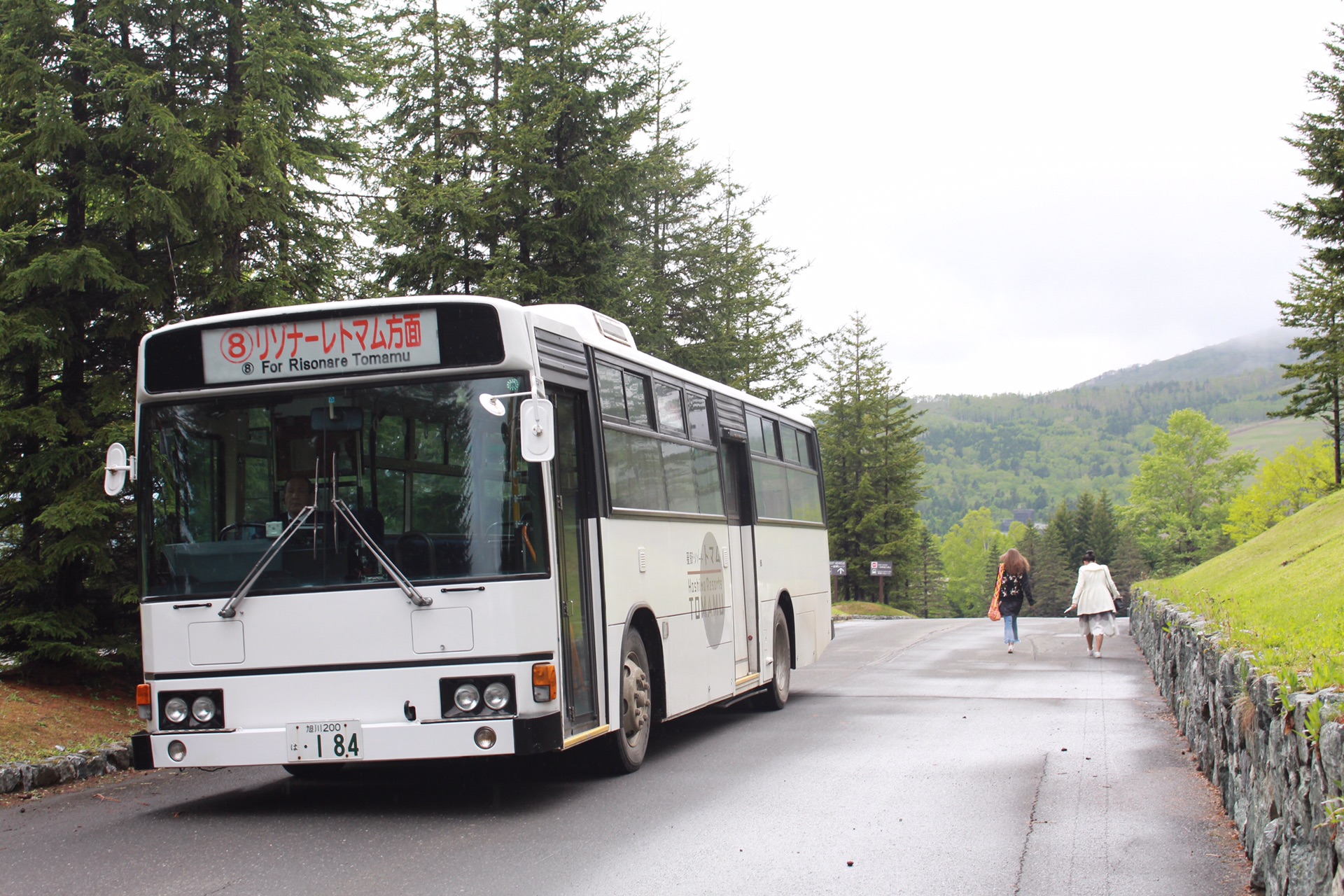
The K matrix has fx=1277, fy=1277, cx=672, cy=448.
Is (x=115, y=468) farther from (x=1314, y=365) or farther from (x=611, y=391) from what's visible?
(x=1314, y=365)

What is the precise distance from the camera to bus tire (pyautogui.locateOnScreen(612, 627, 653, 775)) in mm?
9242

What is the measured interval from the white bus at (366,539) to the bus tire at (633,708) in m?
0.47

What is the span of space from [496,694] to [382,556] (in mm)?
1084

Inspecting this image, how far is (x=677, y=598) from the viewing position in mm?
10562

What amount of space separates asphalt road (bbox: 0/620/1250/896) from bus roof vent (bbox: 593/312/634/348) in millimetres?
3318

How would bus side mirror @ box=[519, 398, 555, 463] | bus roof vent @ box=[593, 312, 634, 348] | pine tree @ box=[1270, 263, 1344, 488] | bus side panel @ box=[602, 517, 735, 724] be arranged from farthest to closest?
pine tree @ box=[1270, 263, 1344, 488] < bus roof vent @ box=[593, 312, 634, 348] < bus side panel @ box=[602, 517, 735, 724] < bus side mirror @ box=[519, 398, 555, 463]

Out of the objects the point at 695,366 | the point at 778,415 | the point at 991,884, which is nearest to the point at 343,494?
the point at 991,884

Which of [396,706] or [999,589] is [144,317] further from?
[999,589]

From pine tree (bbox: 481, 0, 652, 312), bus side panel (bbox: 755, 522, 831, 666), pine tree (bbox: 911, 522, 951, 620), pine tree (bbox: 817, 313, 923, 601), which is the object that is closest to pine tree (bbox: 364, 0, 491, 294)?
pine tree (bbox: 481, 0, 652, 312)

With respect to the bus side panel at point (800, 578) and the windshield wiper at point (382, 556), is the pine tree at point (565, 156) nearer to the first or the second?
the bus side panel at point (800, 578)

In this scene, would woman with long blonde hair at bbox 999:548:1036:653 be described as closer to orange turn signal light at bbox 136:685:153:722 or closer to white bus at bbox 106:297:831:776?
white bus at bbox 106:297:831:776

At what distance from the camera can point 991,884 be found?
6078 millimetres

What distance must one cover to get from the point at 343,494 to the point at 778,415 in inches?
330

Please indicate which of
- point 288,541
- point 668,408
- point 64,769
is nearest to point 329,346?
point 288,541
